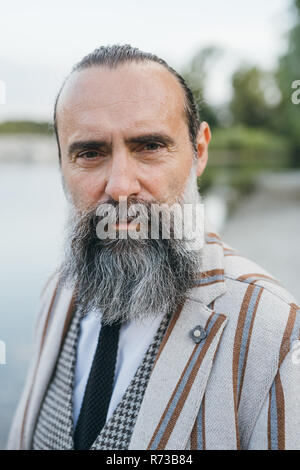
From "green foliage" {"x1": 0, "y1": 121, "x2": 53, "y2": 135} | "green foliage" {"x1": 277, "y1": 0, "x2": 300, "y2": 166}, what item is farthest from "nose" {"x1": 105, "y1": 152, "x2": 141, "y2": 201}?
"green foliage" {"x1": 0, "y1": 121, "x2": 53, "y2": 135}

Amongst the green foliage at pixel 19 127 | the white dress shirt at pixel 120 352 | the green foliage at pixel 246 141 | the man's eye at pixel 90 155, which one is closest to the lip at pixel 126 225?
the man's eye at pixel 90 155

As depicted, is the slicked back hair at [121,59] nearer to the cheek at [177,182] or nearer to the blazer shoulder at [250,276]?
the cheek at [177,182]

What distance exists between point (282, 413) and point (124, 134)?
1.12 m

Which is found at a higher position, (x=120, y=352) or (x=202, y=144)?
(x=202, y=144)

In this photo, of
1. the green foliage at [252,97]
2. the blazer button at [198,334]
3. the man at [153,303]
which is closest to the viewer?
the man at [153,303]

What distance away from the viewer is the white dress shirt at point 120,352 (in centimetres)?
180

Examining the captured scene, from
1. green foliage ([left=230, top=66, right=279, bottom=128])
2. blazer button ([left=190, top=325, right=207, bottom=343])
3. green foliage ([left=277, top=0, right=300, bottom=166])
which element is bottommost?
blazer button ([left=190, top=325, right=207, bottom=343])

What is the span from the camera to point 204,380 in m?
1.56

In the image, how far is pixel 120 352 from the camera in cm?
188

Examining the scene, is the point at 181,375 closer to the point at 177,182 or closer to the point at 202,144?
the point at 177,182

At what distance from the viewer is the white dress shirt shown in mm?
1800

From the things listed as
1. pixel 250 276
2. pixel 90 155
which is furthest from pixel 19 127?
pixel 250 276

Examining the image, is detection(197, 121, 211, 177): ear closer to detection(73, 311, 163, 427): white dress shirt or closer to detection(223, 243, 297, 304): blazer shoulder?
detection(223, 243, 297, 304): blazer shoulder

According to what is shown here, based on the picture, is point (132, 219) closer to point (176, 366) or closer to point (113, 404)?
point (176, 366)
